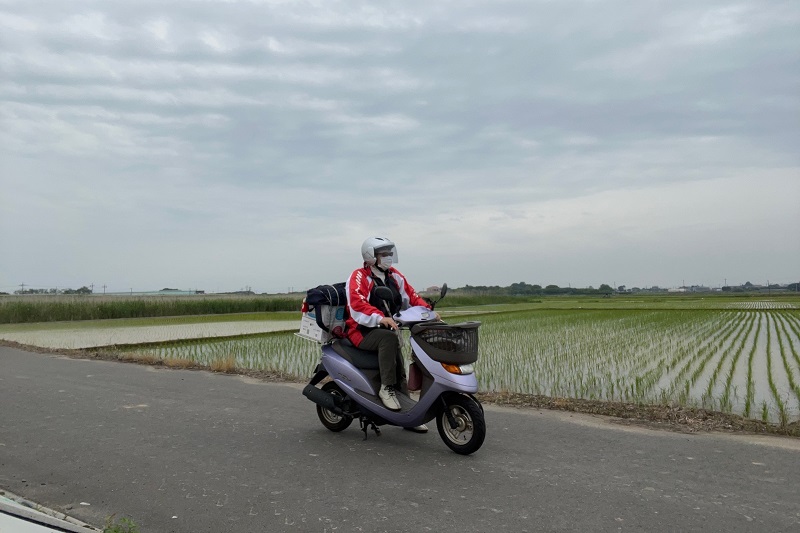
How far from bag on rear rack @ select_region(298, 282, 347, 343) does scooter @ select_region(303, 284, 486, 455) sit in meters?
0.12

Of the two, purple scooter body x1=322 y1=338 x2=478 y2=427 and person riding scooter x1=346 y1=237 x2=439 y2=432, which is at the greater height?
person riding scooter x1=346 y1=237 x2=439 y2=432

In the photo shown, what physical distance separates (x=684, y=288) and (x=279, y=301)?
365ft

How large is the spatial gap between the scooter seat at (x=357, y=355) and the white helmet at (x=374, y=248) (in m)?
0.76

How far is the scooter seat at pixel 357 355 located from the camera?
5.36 metres

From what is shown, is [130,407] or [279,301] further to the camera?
[279,301]

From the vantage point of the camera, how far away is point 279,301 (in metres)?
43.0

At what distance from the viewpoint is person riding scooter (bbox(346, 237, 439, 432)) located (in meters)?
5.15

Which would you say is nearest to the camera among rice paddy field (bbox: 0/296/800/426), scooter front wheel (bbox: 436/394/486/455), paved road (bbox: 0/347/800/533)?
paved road (bbox: 0/347/800/533)

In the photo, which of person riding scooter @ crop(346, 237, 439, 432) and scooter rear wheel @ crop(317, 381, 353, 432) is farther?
scooter rear wheel @ crop(317, 381, 353, 432)

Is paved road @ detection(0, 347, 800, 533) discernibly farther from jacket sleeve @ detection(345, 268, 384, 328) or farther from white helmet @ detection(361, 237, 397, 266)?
white helmet @ detection(361, 237, 397, 266)

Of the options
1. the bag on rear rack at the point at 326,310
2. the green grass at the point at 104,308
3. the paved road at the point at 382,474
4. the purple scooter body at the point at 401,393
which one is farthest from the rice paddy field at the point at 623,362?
the green grass at the point at 104,308

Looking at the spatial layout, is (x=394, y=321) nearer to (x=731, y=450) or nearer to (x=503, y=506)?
(x=503, y=506)

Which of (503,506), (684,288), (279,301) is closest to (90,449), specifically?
(503,506)

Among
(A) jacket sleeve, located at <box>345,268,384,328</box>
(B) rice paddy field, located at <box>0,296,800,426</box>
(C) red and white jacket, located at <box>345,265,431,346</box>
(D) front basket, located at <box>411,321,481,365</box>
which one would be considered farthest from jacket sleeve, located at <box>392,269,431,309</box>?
Answer: (B) rice paddy field, located at <box>0,296,800,426</box>
